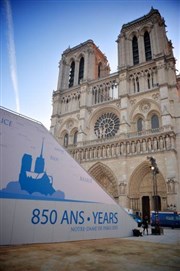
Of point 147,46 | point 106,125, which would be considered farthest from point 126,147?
point 147,46

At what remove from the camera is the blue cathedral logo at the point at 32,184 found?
6.75 m

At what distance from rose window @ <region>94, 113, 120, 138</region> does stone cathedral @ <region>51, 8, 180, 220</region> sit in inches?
5.3

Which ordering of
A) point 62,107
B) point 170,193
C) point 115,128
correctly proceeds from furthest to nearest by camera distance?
point 62,107 → point 115,128 → point 170,193

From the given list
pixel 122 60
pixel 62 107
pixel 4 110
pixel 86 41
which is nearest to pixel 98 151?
pixel 62 107

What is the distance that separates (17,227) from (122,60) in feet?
83.0

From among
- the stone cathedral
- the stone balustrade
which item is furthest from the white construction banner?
the stone balustrade

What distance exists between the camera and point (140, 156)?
779 inches

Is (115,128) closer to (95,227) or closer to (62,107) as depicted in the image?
(62,107)

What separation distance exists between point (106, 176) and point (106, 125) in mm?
6613

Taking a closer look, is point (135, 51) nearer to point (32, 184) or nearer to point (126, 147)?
point (126, 147)

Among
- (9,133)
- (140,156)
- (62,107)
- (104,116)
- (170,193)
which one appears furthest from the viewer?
(62,107)

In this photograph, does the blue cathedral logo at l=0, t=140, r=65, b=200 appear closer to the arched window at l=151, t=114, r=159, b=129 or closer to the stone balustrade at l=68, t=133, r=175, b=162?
the stone balustrade at l=68, t=133, r=175, b=162

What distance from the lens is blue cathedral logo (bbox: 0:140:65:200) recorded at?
6.75m

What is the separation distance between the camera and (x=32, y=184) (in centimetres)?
738
